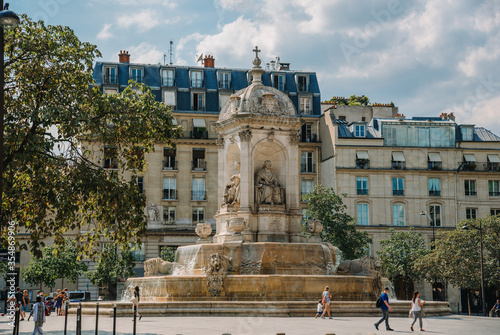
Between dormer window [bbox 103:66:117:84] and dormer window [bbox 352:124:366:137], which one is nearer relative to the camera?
dormer window [bbox 103:66:117:84]

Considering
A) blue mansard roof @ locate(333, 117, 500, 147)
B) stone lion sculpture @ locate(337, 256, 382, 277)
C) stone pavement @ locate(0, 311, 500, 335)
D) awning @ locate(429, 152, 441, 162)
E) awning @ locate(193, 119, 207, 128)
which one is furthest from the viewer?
blue mansard roof @ locate(333, 117, 500, 147)

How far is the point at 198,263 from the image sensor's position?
3059 centimetres

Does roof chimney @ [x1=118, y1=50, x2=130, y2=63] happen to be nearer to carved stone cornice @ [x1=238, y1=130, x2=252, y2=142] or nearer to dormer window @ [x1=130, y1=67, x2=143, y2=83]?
dormer window @ [x1=130, y1=67, x2=143, y2=83]

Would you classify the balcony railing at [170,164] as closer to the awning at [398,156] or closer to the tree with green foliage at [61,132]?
the awning at [398,156]

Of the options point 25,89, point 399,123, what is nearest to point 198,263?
point 25,89

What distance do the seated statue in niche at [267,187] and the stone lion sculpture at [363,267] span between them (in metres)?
3.82

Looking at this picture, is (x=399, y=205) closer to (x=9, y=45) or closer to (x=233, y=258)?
(x=233, y=258)

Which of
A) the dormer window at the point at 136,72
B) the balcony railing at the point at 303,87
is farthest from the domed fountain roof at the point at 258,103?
the balcony railing at the point at 303,87

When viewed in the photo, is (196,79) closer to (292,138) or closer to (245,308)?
(292,138)

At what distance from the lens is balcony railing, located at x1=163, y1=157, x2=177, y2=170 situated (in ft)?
242

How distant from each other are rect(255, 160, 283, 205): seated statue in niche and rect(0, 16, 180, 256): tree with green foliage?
7826 mm

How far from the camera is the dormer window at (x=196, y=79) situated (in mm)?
76238

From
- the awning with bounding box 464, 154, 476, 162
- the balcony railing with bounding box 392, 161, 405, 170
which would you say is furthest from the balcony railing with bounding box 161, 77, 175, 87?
the awning with bounding box 464, 154, 476, 162

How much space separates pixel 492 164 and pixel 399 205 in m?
10.5
